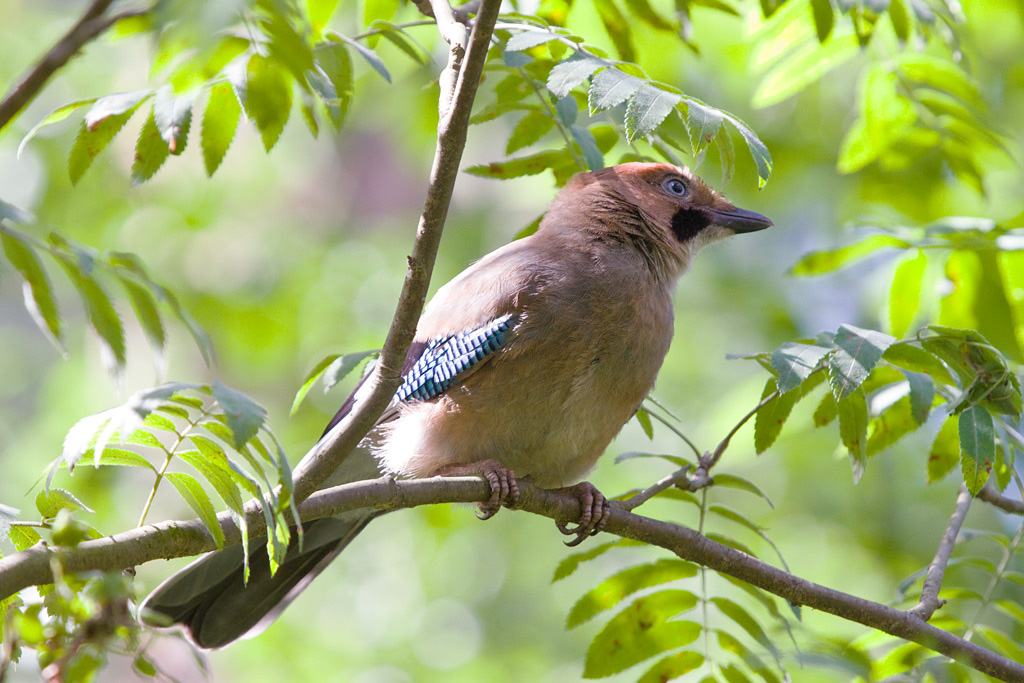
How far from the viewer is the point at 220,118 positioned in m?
2.89

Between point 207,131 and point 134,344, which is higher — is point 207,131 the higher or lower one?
the higher one

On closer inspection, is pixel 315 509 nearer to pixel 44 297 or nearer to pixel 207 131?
pixel 44 297

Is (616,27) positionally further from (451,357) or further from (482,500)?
(482,500)

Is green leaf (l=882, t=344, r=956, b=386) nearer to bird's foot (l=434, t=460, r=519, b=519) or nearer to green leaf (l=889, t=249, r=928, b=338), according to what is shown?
green leaf (l=889, t=249, r=928, b=338)

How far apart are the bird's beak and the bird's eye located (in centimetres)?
16

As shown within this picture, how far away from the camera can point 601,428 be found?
344 centimetres

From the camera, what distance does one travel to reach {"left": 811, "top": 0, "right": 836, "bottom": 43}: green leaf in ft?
10.4

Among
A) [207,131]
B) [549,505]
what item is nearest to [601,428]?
[549,505]

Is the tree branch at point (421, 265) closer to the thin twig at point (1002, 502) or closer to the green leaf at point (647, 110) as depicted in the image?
the green leaf at point (647, 110)

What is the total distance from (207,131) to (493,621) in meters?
5.46

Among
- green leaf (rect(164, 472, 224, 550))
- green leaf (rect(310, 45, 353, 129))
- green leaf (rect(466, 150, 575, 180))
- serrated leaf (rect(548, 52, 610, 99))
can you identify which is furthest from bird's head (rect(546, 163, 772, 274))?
green leaf (rect(164, 472, 224, 550))

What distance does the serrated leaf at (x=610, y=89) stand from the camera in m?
2.49

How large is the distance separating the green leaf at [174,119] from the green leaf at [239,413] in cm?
96

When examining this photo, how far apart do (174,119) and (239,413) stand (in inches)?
43.9
